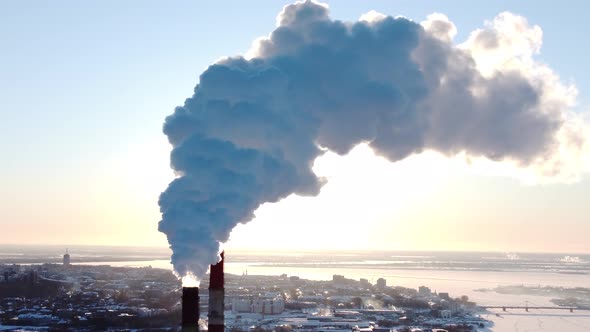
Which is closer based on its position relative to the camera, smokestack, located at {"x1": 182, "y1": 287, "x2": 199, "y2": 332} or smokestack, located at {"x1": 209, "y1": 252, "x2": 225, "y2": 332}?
smokestack, located at {"x1": 182, "y1": 287, "x2": 199, "y2": 332}

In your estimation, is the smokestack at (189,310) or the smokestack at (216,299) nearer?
the smokestack at (189,310)

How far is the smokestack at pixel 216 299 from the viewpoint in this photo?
19.5 m

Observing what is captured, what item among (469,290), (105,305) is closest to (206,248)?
(105,305)

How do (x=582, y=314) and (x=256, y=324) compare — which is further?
(x=582, y=314)

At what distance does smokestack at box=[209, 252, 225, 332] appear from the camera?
19.5 meters

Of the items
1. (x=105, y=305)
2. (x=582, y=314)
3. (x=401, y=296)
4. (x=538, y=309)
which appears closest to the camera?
(x=105, y=305)

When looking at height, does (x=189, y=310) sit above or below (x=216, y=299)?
below

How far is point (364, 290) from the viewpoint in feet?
317

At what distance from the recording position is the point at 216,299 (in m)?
19.6

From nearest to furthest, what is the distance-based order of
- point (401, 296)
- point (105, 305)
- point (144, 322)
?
point (144, 322), point (105, 305), point (401, 296)

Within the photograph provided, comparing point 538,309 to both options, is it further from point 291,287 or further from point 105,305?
point 105,305

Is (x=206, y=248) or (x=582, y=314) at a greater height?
(x=206, y=248)

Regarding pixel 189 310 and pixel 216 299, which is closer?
pixel 189 310

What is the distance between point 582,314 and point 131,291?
48.2 meters
